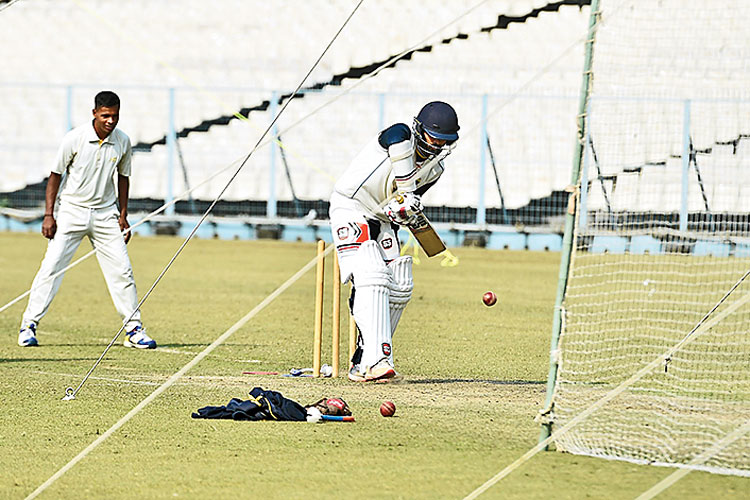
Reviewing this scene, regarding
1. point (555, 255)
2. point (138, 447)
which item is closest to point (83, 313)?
point (138, 447)

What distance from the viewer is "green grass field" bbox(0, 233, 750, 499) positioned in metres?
6.43

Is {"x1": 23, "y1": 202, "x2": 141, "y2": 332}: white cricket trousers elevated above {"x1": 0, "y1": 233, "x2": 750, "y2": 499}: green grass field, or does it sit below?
above

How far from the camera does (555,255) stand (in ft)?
83.3

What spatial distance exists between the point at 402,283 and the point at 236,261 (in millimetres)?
13140

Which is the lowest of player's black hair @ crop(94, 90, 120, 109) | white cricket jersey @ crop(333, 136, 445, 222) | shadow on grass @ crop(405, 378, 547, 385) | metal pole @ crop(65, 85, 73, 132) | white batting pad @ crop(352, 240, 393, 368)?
shadow on grass @ crop(405, 378, 547, 385)

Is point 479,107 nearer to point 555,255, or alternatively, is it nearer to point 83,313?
point 555,255

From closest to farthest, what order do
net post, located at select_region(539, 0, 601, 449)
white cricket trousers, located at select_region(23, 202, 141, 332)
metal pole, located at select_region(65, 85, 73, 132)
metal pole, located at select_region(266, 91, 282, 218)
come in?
net post, located at select_region(539, 0, 601, 449) → white cricket trousers, located at select_region(23, 202, 141, 332) → metal pole, located at select_region(266, 91, 282, 218) → metal pole, located at select_region(65, 85, 73, 132)

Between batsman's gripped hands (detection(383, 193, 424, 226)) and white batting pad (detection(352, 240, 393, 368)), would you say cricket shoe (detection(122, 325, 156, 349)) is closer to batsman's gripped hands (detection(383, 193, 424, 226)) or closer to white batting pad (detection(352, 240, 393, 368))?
white batting pad (detection(352, 240, 393, 368))

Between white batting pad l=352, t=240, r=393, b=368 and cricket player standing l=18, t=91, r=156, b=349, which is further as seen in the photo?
cricket player standing l=18, t=91, r=156, b=349

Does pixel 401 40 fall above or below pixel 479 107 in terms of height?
above

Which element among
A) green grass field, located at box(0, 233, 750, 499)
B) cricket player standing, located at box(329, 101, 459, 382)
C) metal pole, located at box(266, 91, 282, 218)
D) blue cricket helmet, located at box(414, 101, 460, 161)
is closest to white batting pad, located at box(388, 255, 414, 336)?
cricket player standing, located at box(329, 101, 459, 382)

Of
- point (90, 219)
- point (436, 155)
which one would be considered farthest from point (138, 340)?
point (436, 155)

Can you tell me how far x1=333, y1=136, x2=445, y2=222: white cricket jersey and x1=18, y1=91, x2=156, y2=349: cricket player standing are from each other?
3.05 meters

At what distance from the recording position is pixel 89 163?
40.1ft
